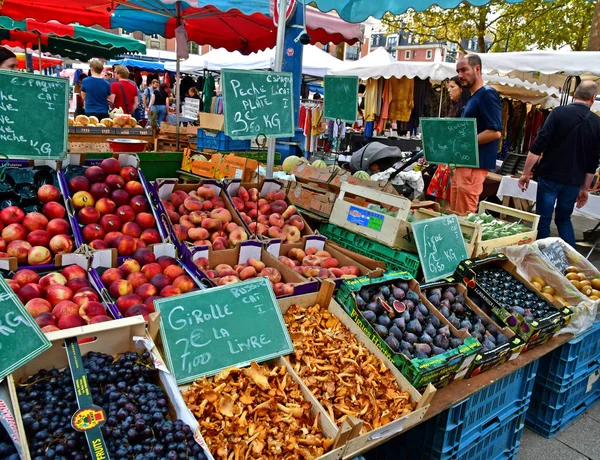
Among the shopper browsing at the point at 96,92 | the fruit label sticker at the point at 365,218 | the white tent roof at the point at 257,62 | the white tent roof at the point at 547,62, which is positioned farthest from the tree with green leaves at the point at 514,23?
the fruit label sticker at the point at 365,218

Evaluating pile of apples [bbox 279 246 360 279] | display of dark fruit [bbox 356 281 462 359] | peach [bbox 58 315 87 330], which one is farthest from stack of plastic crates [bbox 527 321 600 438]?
peach [bbox 58 315 87 330]

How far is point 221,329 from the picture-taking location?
1.81 meters

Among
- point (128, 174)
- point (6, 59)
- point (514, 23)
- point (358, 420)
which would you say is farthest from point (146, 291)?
point (514, 23)

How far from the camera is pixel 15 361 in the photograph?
1.37 metres

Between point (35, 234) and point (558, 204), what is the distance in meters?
4.78

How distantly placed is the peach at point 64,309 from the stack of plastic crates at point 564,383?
2.66m

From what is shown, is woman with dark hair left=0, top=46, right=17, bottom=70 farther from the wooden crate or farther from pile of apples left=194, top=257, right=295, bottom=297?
the wooden crate

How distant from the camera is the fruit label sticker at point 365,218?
10.4ft

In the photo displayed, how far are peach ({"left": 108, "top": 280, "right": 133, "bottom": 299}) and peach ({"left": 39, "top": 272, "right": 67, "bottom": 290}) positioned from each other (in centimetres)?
21

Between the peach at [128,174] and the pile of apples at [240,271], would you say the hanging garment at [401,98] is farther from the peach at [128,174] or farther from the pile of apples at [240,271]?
the pile of apples at [240,271]

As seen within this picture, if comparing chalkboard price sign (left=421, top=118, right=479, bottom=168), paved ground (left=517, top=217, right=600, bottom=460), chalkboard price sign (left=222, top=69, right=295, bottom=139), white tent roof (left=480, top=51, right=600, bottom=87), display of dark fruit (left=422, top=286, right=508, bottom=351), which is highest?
white tent roof (left=480, top=51, right=600, bottom=87)

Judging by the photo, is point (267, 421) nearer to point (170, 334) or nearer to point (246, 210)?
point (170, 334)

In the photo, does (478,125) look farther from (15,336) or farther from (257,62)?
(257,62)

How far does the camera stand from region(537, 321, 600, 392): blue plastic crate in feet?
9.05
